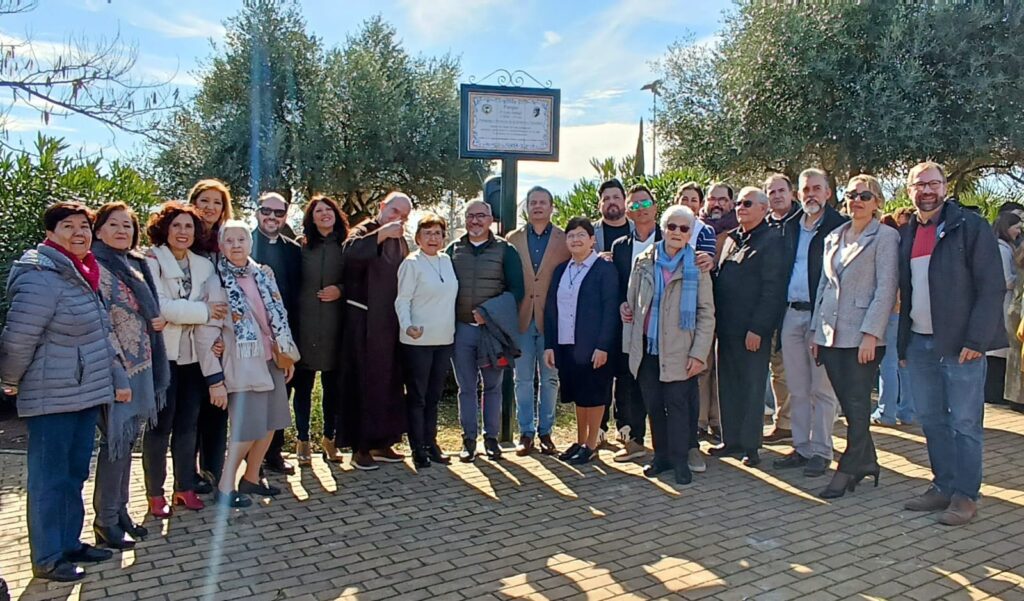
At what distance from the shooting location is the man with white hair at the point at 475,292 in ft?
18.8

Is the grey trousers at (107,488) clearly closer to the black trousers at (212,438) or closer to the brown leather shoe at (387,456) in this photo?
the black trousers at (212,438)

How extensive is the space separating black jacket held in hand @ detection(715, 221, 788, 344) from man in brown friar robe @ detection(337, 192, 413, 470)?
2.38 metres

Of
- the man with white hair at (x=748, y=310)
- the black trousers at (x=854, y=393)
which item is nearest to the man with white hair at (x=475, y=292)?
the man with white hair at (x=748, y=310)

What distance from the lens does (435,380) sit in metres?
5.71

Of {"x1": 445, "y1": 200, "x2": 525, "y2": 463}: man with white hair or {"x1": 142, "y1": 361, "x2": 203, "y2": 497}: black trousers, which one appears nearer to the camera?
{"x1": 142, "y1": 361, "x2": 203, "y2": 497}: black trousers

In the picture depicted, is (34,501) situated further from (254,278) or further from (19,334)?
(254,278)

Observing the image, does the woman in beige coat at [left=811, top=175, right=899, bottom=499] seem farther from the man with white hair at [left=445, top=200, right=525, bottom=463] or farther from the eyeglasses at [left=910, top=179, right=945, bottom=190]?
the man with white hair at [left=445, top=200, right=525, bottom=463]

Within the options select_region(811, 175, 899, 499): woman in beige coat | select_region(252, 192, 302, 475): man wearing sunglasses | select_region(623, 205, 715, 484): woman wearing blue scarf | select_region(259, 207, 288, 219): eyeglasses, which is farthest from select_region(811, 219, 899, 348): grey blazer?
select_region(259, 207, 288, 219): eyeglasses

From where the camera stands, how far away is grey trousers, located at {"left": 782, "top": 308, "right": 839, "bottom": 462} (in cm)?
539

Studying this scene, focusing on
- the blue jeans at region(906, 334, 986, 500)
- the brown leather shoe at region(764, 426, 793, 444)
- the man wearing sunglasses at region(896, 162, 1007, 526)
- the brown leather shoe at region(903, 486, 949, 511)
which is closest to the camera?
the man wearing sunglasses at region(896, 162, 1007, 526)

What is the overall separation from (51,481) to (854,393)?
4.60 metres

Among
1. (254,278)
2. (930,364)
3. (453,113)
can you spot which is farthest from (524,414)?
(453,113)

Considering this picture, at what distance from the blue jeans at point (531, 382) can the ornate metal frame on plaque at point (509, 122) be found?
155cm

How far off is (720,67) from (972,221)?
11.0 meters
